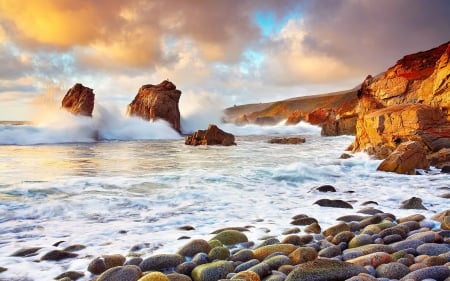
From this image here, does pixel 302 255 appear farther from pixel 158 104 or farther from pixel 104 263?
pixel 158 104

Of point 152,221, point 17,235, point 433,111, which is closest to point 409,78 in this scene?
point 433,111

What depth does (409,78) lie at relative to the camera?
25.5 meters

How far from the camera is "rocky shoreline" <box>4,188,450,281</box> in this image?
3.42 m

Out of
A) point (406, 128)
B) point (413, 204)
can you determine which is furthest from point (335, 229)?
point (406, 128)

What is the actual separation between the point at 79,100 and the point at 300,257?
136 feet

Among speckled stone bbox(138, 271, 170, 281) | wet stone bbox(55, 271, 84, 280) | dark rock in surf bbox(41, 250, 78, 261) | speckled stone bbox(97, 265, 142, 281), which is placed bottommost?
wet stone bbox(55, 271, 84, 280)

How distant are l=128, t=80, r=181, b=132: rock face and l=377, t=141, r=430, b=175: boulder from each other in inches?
1647

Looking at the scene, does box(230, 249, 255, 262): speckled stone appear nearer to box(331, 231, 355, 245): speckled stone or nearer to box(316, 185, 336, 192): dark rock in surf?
box(331, 231, 355, 245): speckled stone

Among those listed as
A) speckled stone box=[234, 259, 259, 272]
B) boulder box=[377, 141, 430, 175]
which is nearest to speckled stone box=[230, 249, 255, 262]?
speckled stone box=[234, 259, 259, 272]

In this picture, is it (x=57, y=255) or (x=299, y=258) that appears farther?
(x=57, y=255)

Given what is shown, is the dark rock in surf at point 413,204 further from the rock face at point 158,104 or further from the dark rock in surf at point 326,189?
the rock face at point 158,104

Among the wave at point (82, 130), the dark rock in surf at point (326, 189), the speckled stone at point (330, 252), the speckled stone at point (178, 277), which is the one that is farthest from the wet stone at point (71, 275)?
the wave at point (82, 130)

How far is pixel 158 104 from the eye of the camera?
172 feet

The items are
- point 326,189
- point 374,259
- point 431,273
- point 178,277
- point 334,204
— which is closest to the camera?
point 431,273
